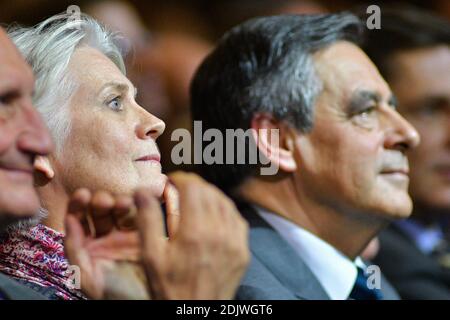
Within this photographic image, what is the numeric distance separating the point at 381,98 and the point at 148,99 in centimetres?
73

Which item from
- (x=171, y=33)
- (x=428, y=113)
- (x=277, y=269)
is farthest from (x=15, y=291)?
(x=428, y=113)

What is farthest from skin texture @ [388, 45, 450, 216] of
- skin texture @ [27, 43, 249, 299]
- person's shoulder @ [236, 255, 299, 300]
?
skin texture @ [27, 43, 249, 299]

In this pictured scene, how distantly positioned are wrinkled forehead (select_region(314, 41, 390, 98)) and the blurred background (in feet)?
1.61

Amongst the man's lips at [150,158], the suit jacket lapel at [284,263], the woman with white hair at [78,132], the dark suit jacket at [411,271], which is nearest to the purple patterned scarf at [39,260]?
the woman with white hair at [78,132]

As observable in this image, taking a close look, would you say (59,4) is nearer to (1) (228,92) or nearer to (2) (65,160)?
(1) (228,92)

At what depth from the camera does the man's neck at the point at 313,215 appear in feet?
7.34

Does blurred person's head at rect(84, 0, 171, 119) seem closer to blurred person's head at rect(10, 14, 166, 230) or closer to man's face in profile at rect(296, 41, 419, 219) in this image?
man's face in profile at rect(296, 41, 419, 219)

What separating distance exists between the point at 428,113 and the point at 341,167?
0.88 metres

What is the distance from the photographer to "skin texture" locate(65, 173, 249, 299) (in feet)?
4.58

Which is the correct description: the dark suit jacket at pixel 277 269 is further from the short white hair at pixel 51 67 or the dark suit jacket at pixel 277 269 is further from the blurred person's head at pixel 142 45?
the blurred person's head at pixel 142 45

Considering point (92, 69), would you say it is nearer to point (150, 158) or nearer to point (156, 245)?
point (150, 158)

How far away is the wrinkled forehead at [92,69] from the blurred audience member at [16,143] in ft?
1.24

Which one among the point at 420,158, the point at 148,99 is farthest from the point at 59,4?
the point at 420,158

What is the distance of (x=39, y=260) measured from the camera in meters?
1.74
